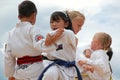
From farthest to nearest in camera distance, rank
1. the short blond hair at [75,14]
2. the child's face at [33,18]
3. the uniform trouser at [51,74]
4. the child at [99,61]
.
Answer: the child at [99,61]
the short blond hair at [75,14]
the child's face at [33,18]
the uniform trouser at [51,74]

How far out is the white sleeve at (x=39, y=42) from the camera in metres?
3.72

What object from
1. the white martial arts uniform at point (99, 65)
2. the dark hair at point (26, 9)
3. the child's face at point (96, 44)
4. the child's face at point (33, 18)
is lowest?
the white martial arts uniform at point (99, 65)

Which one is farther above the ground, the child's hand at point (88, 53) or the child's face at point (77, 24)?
the child's face at point (77, 24)

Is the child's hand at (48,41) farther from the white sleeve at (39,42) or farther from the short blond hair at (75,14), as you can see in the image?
the short blond hair at (75,14)

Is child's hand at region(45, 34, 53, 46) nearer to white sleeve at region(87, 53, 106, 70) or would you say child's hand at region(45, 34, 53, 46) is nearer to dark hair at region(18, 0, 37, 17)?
dark hair at region(18, 0, 37, 17)

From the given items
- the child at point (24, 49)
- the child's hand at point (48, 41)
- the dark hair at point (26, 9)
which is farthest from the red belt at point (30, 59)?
the dark hair at point (26, 9)

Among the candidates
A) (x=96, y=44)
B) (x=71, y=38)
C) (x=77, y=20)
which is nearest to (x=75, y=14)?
A: (x=77, y=20)

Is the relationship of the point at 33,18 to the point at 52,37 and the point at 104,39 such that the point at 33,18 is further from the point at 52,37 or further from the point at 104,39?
the point at 104,39

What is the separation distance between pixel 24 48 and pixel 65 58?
0.50m

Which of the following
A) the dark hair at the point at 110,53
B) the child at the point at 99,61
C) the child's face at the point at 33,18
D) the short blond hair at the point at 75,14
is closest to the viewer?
Answer: the child's face at the point at 33,18

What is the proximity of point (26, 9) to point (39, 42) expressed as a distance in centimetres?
54

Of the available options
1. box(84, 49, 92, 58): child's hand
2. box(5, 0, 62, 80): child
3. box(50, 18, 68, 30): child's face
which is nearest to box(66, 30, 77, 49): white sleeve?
box(50, 18, 68, 30): child's face

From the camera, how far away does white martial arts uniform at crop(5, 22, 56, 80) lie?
3949 millimetres

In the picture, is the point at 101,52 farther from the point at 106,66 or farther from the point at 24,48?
the point at 24,48
